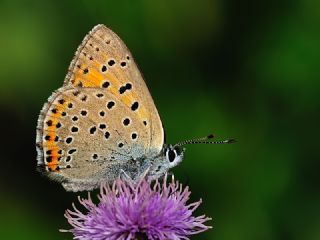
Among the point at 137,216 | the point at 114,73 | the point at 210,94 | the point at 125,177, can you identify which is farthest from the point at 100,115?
the point at 210,94

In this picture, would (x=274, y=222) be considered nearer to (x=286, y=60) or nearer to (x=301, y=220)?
(x=301, y=220)

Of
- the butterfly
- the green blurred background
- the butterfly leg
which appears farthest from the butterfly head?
the green blurred background

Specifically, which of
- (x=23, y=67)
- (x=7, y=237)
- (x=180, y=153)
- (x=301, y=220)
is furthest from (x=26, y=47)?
(x=301, y=220)

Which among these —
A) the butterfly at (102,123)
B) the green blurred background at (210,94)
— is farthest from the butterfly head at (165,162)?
the green blurred background at (210,94)

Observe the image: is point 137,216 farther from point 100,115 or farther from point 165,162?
point 100,115

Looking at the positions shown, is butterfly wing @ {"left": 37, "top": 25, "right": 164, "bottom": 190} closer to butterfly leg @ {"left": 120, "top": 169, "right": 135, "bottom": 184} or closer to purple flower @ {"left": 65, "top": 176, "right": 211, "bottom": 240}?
butterfly leg @ {"left": 120, "top": 169, "right": 135, "bottom": 184}

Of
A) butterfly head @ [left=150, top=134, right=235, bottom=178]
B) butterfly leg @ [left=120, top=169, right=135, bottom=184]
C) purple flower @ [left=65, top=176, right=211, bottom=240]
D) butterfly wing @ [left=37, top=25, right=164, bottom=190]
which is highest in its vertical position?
butterfly wing @ [left=37, top=25, right=164, bottom=190]
